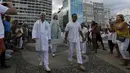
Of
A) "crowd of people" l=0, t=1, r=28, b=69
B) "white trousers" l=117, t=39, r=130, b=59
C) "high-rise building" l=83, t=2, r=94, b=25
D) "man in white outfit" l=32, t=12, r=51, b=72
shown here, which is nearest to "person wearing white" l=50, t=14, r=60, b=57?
"crowd of people" l=0, t=1, r=28, b=69

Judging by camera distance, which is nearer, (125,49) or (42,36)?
(42,36)

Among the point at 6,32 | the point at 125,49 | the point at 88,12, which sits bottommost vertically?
the point at 125,49

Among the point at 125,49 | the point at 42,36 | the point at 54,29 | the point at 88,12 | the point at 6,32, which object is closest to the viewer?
the point at 42,36

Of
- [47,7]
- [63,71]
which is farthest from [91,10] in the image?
[47,7]

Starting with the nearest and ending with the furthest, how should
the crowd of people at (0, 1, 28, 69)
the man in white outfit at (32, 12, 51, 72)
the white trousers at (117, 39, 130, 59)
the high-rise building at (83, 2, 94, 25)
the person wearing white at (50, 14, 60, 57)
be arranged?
the crowd of people at (0, 1, 28, 69) < the man in white outfit at (32, 12, 51, 72) < the white trousers at (117, 39, 130, 59) < the person wearing white at (50, 14, 60, 57) < the high-rise building at (83, 2, 94, 25)

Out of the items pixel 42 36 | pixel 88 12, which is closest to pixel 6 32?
pixel 42 36

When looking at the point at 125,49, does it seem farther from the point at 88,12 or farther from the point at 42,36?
the point at 88,12

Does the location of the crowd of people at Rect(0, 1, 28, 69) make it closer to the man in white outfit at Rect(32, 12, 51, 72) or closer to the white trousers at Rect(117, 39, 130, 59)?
the man in white outfit at Rect(32, 12, 51, 72)

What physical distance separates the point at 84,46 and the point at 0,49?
765cm

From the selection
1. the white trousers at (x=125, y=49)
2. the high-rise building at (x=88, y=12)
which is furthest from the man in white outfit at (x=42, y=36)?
the high-rise building at (x=88, y=12)

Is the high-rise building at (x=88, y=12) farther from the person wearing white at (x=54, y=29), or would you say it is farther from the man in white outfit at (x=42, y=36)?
the man in white outfit at (x=42, y=36)

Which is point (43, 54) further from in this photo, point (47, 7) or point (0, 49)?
point (47, 7)

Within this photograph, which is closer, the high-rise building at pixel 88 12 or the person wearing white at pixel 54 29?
the person wearing white at pixel 54 29

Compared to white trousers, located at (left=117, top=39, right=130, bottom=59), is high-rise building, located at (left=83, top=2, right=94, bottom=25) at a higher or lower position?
higher
